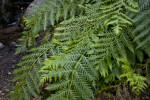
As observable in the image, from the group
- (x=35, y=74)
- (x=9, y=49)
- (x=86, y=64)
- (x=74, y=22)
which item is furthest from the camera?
(x=9, y=49)

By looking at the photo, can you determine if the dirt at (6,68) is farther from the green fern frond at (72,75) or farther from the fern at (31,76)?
the green fern frond at (72,75)

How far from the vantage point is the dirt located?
2136 millimetres

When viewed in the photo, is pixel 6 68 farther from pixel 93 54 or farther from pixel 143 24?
pixel 143 24

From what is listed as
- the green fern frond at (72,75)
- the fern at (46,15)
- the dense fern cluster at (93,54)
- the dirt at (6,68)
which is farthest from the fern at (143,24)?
the dirt at (6,68)

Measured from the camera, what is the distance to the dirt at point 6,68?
214 centimetres

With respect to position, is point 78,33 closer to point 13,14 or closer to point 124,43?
point 124,43

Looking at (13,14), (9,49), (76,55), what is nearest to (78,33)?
(76,55)

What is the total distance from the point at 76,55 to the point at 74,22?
443 millimetres

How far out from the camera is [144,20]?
1.21 m

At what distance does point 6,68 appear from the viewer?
2.53 meters

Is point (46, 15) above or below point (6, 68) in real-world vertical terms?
above

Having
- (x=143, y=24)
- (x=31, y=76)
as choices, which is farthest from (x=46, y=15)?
(x=143, y=24)

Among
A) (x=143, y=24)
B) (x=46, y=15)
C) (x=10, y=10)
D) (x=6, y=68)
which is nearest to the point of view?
(x=143, y=24)

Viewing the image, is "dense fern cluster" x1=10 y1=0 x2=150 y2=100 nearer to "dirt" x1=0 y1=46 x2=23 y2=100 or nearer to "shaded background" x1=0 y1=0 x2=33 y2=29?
"dirt" x1=0 y1=46 x2=23 y2=100
